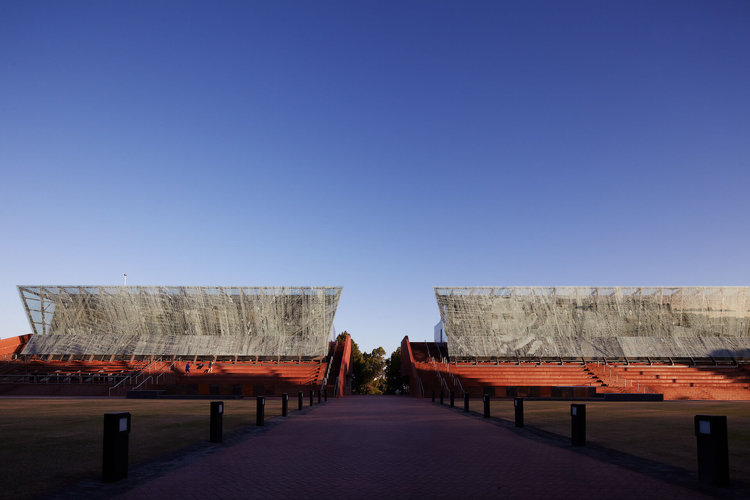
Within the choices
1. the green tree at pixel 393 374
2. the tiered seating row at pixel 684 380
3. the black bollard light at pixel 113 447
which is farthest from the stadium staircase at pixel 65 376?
the green tree at pixel 393 374

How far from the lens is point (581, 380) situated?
3794cm

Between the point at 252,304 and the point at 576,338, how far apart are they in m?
31.4

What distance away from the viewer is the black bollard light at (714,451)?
6.79m

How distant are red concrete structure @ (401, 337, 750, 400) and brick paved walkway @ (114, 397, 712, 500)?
24.3 metres

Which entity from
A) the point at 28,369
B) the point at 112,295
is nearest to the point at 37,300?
the point at 112,295

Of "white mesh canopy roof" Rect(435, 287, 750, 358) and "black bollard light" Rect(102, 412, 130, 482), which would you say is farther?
"white mesh canopy roof" Rect(435, 287, 750, 358)

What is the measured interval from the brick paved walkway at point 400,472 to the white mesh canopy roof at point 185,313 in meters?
39.1

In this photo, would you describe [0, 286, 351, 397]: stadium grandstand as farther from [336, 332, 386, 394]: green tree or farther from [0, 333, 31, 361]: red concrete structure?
[336, 332, 386, 394]: green tree

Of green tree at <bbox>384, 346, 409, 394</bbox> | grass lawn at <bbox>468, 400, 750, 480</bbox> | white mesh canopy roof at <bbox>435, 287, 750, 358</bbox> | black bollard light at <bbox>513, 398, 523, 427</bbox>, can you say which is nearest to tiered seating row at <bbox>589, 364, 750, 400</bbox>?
white mesh canopy roof at <bbox>435, 287, 750, 358</bbox>

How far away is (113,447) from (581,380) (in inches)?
1447

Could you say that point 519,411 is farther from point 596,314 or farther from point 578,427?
A: point 596,314

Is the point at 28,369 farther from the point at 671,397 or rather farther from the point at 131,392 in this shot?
the point at 671,397

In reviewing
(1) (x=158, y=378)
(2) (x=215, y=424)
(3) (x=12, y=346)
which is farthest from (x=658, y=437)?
(3) (x=12, y=346)

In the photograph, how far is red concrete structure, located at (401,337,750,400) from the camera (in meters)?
35.9
